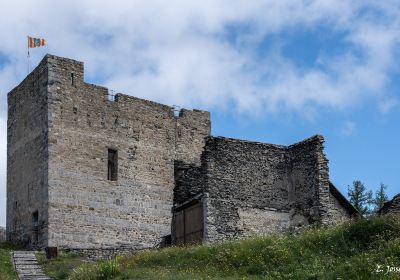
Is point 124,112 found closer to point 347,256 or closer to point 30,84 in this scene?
point 30,84

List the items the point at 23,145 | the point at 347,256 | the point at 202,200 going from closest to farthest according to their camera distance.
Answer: the point at 347,256, the point at 202,200, the point at 23,145

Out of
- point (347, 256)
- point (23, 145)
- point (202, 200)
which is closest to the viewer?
point (347, 256)

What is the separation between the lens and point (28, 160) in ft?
119

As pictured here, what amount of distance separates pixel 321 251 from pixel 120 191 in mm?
15085

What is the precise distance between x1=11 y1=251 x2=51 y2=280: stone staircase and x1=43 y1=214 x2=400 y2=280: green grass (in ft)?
6.81

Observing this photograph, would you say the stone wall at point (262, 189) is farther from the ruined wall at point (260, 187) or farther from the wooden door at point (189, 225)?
the wooden door at point (189, 225)

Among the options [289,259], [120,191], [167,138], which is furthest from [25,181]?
[289,259]

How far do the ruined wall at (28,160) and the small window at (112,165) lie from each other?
10.9 ft

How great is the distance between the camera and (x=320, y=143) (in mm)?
35594

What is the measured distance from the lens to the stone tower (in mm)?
34344

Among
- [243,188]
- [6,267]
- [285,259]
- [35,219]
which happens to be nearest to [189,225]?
[243,188]

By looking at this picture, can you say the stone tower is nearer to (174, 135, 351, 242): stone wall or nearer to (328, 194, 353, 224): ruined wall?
(174, 135, 351, 242): stone wall

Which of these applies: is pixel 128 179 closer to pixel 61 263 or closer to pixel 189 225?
pixel 189 225

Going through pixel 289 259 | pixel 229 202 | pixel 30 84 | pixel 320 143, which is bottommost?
pixel 289 259
